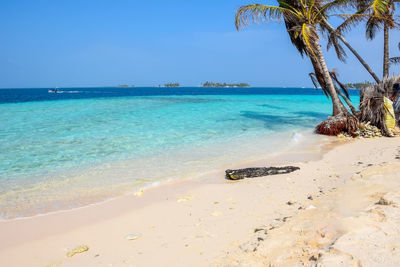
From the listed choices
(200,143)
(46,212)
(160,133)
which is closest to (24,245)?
(46,212)

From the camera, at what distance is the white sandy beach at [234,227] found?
6.62 feet

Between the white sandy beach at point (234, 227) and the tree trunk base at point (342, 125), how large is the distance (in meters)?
5.29

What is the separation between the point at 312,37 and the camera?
928cm

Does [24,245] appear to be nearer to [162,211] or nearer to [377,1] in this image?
[162,211]

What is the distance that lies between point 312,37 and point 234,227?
8550mm

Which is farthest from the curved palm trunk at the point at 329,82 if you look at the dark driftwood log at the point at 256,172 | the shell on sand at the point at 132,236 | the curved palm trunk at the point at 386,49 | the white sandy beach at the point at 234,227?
the shell on sand at the point at 132,236

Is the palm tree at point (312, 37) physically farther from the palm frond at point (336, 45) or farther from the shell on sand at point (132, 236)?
the shell on sand at point (132, 236)

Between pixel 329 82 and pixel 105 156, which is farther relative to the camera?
pixel 329 82

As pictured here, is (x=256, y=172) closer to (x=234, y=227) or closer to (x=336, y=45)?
(x=234, y=227)

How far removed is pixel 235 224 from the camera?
115 inches

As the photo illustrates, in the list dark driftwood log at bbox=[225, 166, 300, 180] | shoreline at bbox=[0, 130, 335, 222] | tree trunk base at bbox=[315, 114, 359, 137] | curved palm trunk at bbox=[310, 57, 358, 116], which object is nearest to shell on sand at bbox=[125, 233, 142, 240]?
shoreline at bbox=[0, 130, 335, 222]

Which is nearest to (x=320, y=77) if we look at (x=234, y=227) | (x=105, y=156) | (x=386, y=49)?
(x=386, y=49)

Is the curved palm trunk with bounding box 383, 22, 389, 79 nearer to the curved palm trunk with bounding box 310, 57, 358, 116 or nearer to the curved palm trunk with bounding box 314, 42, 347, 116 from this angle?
the curved palm trunk with bounding box 310, 57, 358, 116

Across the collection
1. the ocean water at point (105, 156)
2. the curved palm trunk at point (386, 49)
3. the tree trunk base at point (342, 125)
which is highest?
the curved palm trunk at point (386, 49)
